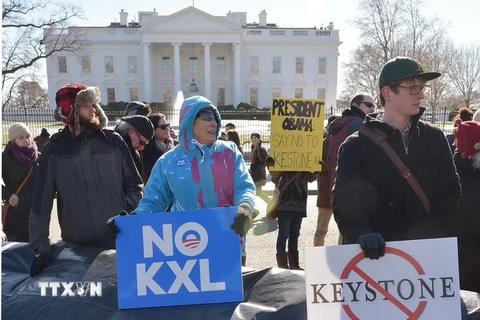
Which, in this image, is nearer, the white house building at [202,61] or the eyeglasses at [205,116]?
the eyeglasses at [205,116]

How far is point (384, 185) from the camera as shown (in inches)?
83.0

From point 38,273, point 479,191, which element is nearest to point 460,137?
point 479,191

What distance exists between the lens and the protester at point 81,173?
272cm

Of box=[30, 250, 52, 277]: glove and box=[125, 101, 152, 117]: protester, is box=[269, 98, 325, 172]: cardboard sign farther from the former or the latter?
box=[30, 250, 52, 277]: glove

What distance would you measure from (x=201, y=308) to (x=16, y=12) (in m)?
32.3

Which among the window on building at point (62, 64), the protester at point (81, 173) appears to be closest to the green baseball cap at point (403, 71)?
A: the protester at point (81, 173)

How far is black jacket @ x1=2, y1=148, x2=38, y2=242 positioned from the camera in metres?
4.45

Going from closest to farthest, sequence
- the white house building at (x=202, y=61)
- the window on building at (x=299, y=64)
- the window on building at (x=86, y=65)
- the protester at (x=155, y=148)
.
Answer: the protester at (x=155, y=148)
the white house building at (x=202, y=61)
the window on building at (x=86, y=65)
the window on building at (x=299, y=64)

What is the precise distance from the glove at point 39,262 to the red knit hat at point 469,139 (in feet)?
9.46

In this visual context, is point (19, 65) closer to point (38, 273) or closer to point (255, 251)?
point (255, 251)

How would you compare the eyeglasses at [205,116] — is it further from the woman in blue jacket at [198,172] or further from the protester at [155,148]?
the protester at [155,148]

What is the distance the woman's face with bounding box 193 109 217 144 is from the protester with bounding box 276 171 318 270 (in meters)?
2.20

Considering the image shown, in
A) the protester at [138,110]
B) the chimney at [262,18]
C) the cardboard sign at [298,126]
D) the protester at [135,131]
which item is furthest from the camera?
the chimney at [262,18]

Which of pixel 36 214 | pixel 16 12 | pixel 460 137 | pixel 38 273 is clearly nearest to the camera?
pixel 38 273
